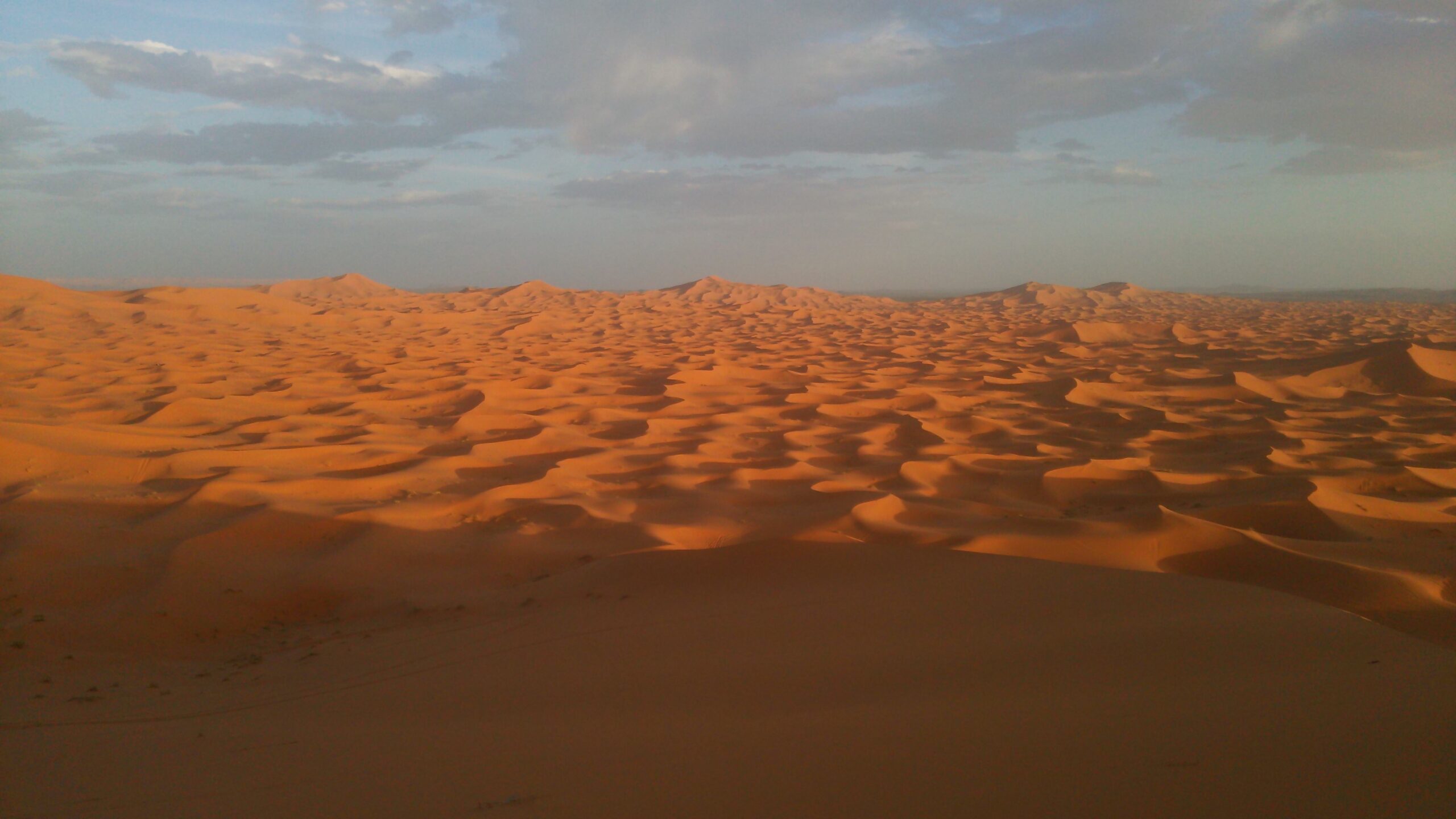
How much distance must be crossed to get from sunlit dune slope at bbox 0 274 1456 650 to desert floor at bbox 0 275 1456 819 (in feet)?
0.12

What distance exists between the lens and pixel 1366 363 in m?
9.89

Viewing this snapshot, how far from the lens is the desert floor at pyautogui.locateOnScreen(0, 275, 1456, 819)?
2.01m

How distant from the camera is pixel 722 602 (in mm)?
3404

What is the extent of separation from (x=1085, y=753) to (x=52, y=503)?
5671 millimetres

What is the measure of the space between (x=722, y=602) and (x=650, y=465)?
2.93 metres

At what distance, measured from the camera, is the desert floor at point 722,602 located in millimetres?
2014

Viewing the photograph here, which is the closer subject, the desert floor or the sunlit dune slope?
the desert floor

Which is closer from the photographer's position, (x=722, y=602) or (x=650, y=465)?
(x=722, y=602)

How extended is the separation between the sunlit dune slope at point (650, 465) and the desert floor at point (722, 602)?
0.12ft

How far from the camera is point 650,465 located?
6238 millimetres

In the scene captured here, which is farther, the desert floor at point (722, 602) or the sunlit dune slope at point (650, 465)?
the sunlit dune slope at point (650, 465)

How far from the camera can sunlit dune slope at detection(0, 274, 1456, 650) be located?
3.87m

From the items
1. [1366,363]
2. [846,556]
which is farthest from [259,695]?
[1366,363]

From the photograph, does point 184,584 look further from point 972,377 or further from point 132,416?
point 972,377
